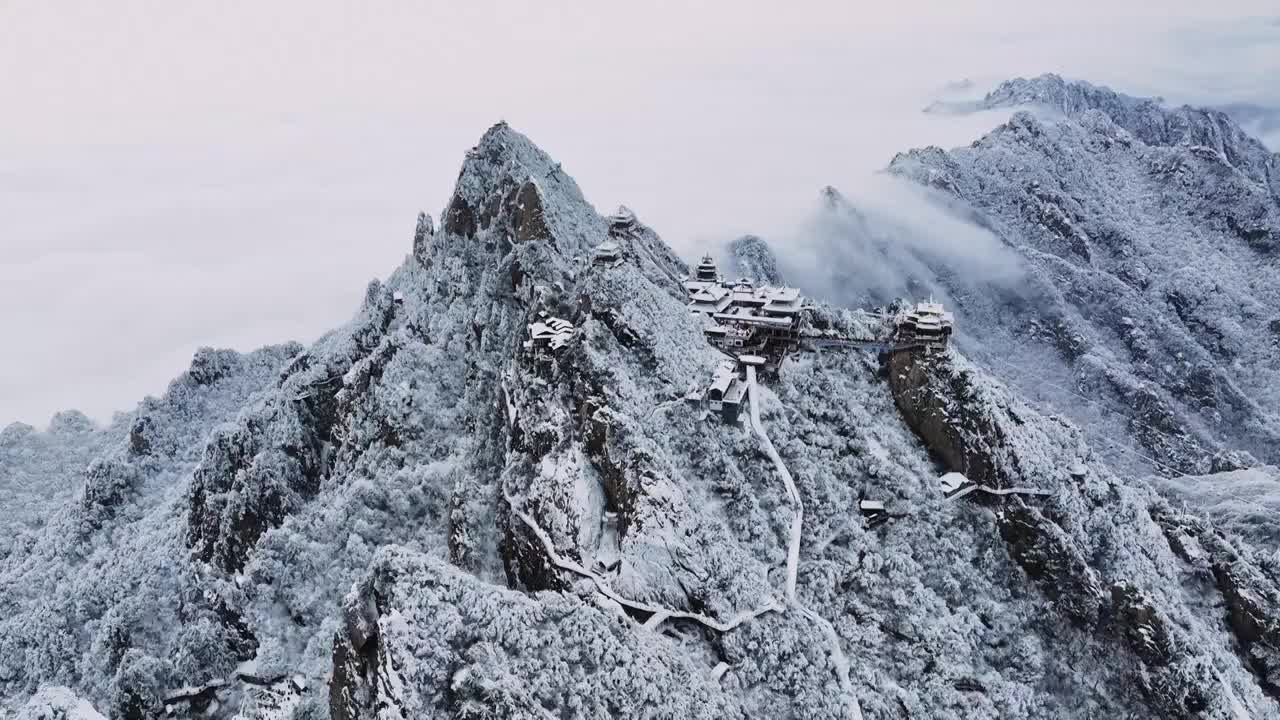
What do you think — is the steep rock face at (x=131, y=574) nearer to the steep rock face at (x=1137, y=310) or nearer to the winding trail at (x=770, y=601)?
the winding trail at (x=770, y=601)

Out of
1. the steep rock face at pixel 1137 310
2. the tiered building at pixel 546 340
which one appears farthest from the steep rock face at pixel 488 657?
the steep rock face at pixel 1137 310

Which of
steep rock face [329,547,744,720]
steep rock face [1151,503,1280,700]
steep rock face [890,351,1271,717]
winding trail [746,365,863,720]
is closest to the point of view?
steep rock face [329,547,744,720]

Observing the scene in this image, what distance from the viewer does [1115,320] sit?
554 ft

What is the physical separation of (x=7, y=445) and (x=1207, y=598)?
505 ft

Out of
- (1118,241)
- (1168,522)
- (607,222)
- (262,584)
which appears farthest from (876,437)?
(1118,241)

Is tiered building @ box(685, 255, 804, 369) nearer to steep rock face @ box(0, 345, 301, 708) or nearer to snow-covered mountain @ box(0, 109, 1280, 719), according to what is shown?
snow-covered mountain @ box(0, 109, 1280, 719)

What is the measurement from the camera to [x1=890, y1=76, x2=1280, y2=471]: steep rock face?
147625 millimetres

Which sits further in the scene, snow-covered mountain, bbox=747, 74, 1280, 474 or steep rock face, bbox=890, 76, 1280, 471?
steep rock face, bbox=890, 76, 1280, 471

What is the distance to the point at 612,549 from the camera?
152 ft

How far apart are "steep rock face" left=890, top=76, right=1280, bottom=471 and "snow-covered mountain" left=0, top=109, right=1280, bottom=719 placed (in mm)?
86278

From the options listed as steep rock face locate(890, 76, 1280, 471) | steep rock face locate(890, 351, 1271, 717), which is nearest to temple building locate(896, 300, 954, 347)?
steep rock face locate(890, 351, 1271, 717)

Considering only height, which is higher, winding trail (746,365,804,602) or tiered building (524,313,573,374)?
tiered building (524,313,573,374)

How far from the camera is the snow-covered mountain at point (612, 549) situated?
40.1 metres

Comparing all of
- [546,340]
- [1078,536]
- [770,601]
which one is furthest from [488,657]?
[1078,536]
